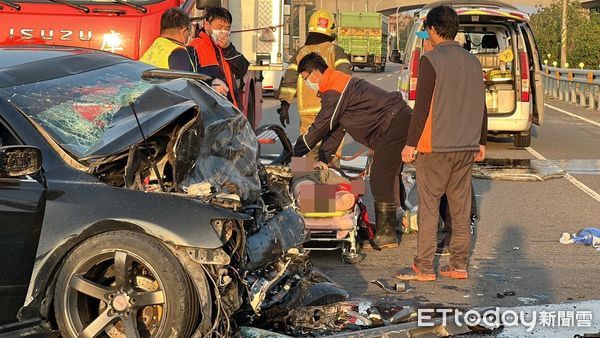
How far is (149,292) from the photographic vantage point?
16.7ft

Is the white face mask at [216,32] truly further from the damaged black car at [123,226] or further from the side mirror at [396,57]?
the side mirror at [396,57]

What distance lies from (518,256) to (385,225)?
3.76 feet

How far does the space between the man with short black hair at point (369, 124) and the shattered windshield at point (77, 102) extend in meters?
2.73

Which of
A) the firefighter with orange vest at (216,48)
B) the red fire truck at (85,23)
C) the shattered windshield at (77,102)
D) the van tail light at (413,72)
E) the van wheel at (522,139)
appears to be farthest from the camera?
the van wheel at (522,139)

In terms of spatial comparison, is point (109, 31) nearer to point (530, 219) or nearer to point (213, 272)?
point (530, 219)

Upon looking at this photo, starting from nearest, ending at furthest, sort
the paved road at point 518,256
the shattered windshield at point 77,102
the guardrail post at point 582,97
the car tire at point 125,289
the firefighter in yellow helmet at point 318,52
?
the car tire at point 125,289 → the shattered windshield at point 77,102 → the paved road at point 518,256 → the firefighter in yellow helmet at point 318,52 → the guardrail post at point 582,97

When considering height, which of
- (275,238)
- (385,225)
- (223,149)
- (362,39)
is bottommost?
(385,225)

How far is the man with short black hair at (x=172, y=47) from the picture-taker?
858 cm

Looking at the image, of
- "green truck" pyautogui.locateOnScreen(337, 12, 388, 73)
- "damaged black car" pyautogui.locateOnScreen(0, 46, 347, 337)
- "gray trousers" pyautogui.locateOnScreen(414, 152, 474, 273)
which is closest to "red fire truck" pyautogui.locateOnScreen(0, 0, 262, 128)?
"gray trousers" pyautogui.locateOnScreen(414, 152, 474, 273)

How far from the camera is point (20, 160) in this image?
16.2ft

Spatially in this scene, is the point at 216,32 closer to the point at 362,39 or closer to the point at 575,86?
the point at 575,86

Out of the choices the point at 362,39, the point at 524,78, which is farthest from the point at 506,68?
the point at 362,39

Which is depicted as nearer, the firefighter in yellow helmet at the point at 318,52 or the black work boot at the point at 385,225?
the black work boot at the point at 385,225

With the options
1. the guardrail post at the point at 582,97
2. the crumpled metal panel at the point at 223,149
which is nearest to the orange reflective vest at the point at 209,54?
the crumpled metal panel at the point at 223,149
